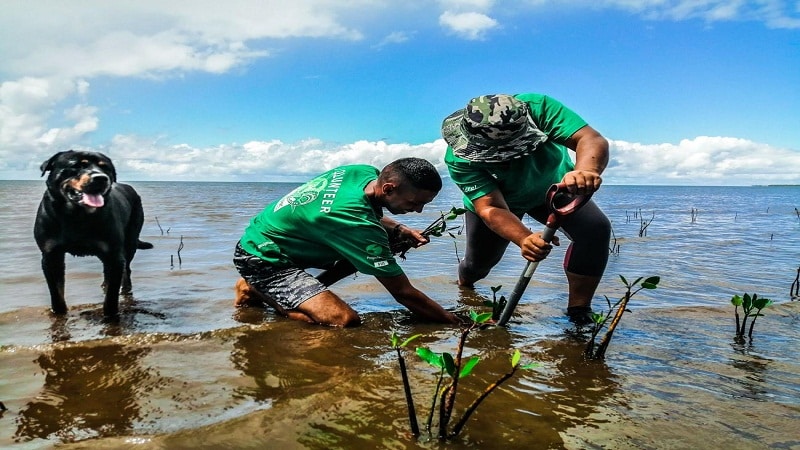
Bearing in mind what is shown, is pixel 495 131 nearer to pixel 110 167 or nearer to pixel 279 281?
pixel 279 281

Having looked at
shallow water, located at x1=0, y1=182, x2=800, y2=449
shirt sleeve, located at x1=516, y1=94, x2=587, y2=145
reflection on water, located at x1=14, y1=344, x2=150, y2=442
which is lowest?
shallow water, located at x1=0, y1=182, x2=800, y2=449

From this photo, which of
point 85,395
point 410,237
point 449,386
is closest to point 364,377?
point 449,386

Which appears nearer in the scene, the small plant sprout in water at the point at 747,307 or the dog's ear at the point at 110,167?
the small plant sprout in water at the point at 747,307

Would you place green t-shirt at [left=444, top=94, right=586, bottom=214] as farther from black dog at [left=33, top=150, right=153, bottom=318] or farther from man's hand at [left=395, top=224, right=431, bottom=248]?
black dog at [left=33, top=150, right=153, bottom=318]

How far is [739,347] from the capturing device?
3883 mm

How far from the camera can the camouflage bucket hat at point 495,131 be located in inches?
164

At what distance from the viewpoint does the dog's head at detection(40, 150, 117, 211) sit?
446 centimetres

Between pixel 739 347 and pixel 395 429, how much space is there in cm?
281

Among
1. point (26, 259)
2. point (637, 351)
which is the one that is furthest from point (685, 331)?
point (26, 259)

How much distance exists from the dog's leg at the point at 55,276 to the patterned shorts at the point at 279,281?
1429 mm

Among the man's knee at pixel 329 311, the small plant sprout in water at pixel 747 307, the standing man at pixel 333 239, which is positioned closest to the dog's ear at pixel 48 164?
the standing man at pixel 333 239

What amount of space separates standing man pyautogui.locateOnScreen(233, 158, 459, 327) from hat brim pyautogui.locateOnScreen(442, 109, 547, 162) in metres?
0.33

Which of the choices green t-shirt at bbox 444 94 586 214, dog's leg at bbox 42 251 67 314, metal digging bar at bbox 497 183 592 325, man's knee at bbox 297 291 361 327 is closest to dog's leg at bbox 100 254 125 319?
dog's leg at bbox 42 251 67 314

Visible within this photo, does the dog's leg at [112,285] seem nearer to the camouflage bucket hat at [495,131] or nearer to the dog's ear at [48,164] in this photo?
the dog's ear at [48,164]
